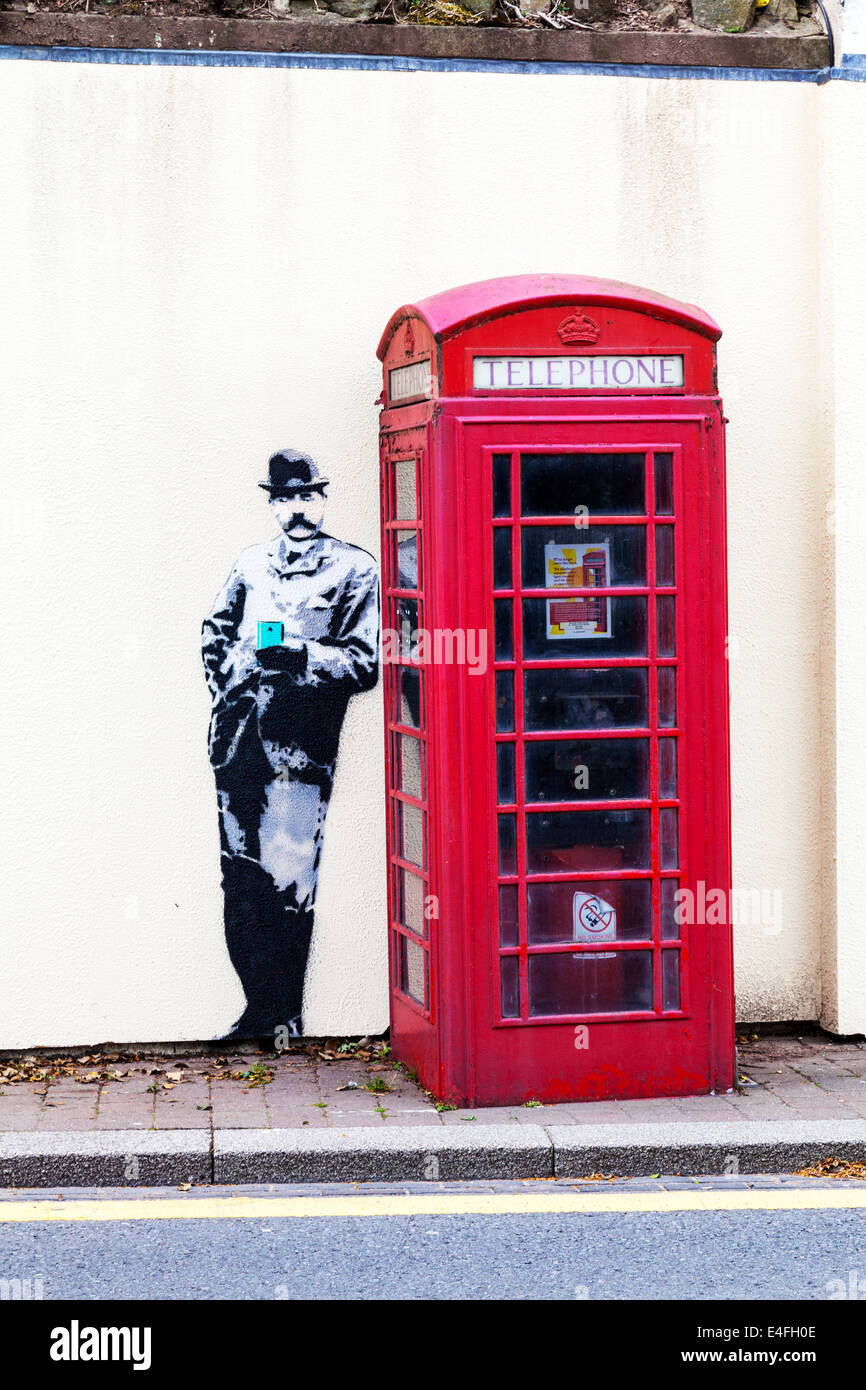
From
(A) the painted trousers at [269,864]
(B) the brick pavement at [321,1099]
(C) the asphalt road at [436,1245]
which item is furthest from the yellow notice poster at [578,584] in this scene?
(C) the asphalt road at [436,1245]

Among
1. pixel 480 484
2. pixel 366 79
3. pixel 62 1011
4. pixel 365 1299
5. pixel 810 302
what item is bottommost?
pixel 365 1299

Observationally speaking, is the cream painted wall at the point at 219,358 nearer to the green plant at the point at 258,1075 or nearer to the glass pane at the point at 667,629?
the green plant at the point at 258,1075

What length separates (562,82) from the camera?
22.4 feet

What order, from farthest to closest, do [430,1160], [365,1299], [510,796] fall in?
[510,796]
[430,1160]
[365,1299]

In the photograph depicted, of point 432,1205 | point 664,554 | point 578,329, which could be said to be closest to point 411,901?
point 432,1205

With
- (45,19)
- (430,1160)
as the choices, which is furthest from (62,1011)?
(45,19)

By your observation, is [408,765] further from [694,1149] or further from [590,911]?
[694,1149]

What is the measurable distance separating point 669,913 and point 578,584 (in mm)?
1280

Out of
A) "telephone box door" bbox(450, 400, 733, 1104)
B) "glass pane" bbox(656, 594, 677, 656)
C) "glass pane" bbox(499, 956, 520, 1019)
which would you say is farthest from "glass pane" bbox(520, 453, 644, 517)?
"glass pane" bbox(499, 956, 520, 1019)

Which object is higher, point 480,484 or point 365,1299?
point 480,484

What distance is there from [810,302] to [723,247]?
444 millimetres

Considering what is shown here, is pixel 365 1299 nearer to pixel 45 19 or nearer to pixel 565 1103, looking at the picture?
pixel 565 1103

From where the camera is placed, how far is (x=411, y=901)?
6.53 meters

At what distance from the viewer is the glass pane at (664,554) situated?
6.08 m
